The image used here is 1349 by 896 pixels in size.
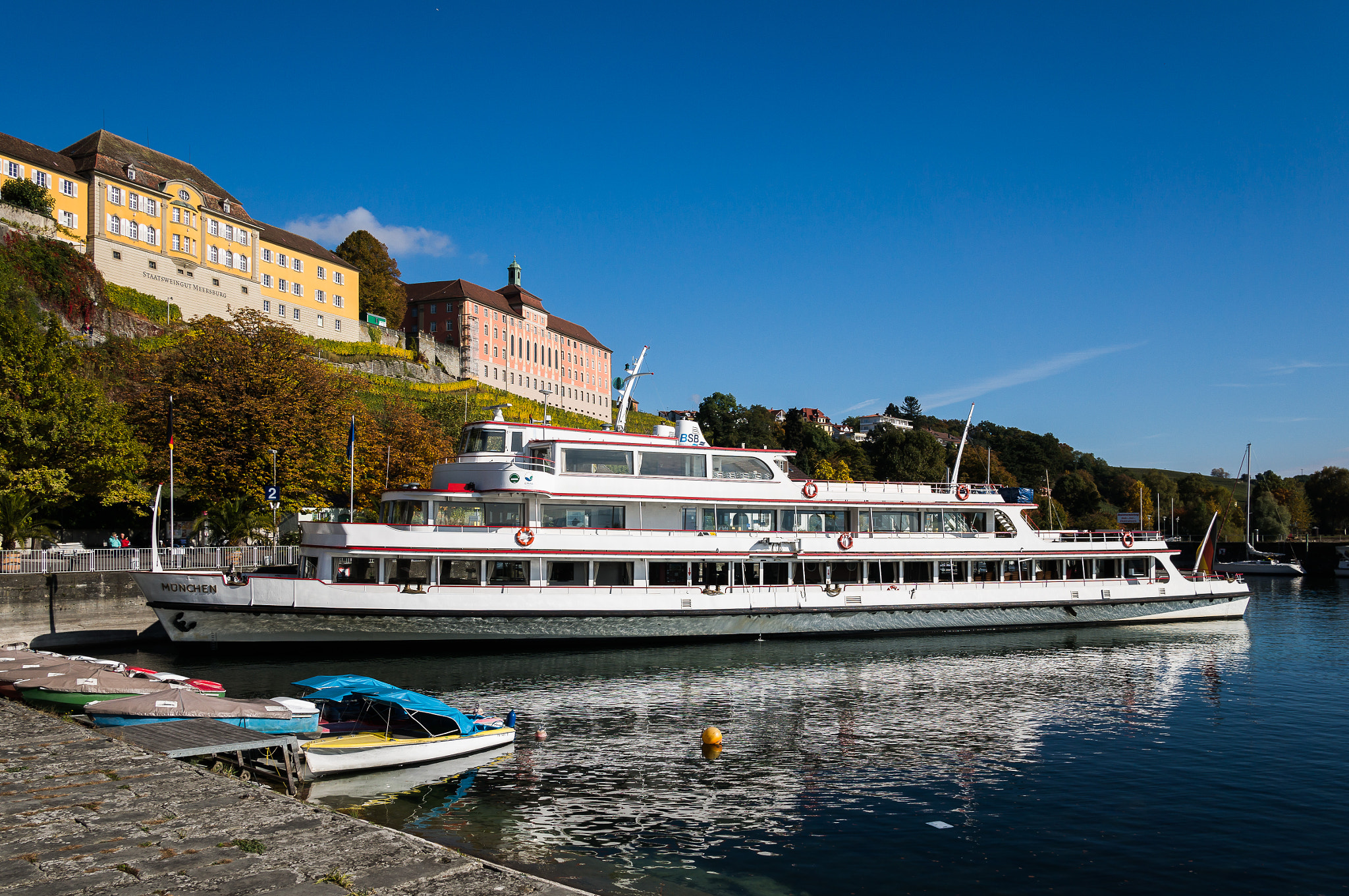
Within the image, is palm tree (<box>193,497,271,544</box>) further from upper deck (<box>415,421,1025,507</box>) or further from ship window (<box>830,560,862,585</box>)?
ship window (<box>830,560,862,585</box>)

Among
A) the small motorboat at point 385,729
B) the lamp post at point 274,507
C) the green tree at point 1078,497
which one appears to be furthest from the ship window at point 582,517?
the green tree at point 1078,497

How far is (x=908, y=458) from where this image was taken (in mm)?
99438

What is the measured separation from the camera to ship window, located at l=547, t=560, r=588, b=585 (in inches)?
1176

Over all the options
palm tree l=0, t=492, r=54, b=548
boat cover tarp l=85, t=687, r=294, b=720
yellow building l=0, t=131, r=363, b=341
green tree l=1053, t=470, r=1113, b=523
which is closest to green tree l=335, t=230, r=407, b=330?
yellow building l=0, t=131, r=363, b=341

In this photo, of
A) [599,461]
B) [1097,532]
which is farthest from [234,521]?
[1097,532]

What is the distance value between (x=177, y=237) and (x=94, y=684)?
6130 centimetres

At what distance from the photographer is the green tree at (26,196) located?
5700 cm

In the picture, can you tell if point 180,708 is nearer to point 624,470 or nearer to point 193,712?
point 193,712

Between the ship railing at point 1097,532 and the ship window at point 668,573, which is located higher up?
the ship railing at point 1097,532

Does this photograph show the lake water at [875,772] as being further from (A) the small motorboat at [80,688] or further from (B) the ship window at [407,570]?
(A) the small motorboat at [80,688]

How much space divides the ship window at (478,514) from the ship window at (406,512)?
1.63ft

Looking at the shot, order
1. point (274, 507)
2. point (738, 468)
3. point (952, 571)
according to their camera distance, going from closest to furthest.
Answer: point (738, 468), point (952, 571), point (274, 507)

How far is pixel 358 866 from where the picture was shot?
28.8 ft

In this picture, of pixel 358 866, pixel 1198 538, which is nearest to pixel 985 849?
pixel 358 866
